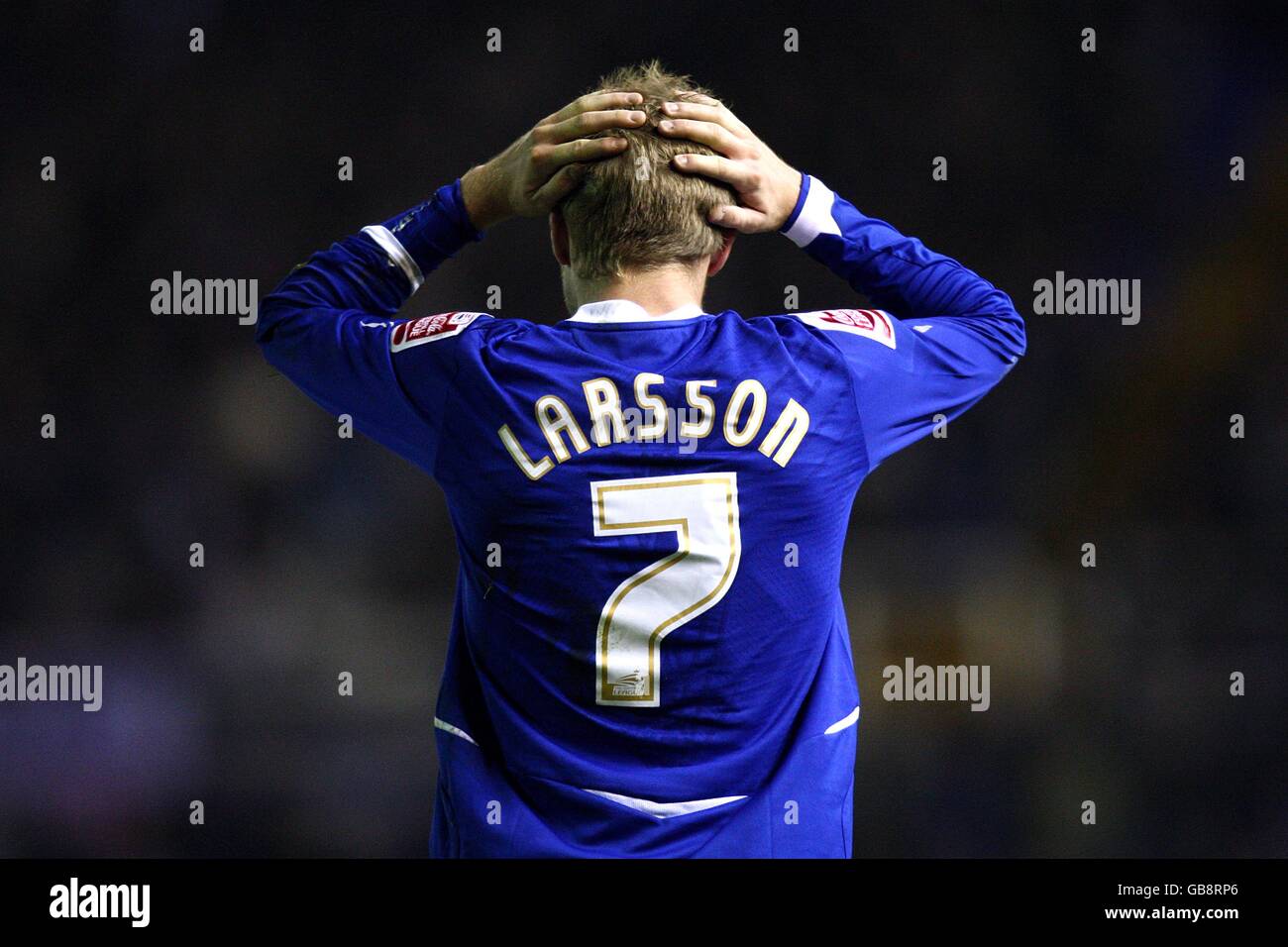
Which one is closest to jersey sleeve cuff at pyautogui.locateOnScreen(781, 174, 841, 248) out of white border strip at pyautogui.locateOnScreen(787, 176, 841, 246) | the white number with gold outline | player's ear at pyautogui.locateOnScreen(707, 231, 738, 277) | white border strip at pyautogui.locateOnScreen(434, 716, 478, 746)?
white border strip at pyautogui.locateOnScreen(787, 176, 841, 246)

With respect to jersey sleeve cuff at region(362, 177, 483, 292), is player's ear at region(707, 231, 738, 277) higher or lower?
lower

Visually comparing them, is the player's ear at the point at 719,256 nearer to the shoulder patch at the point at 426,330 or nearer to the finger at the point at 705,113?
the finger at the point at 705,113

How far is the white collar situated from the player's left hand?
0.13m

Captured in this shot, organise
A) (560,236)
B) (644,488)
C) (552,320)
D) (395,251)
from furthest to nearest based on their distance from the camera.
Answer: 1. (552,320)
2. (395,251)
3. (560,236)
4. (644,488)

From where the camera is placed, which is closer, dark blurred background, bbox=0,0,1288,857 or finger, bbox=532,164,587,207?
finger, bbox=532,164,587,207

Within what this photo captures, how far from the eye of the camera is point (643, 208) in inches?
53.7

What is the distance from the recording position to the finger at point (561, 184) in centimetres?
140

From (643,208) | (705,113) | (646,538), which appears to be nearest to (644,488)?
(646,538)

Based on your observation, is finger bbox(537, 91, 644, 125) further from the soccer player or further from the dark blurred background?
the dark blurred background

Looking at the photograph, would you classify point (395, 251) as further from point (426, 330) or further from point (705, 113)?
point (705, 113)

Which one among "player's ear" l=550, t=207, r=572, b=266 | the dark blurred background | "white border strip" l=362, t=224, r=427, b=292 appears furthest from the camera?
the dark blurred background

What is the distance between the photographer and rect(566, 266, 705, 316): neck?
54.7 inches

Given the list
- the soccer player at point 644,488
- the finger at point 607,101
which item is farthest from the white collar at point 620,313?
the finger at point 607,101

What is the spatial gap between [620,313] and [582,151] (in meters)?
0.18
